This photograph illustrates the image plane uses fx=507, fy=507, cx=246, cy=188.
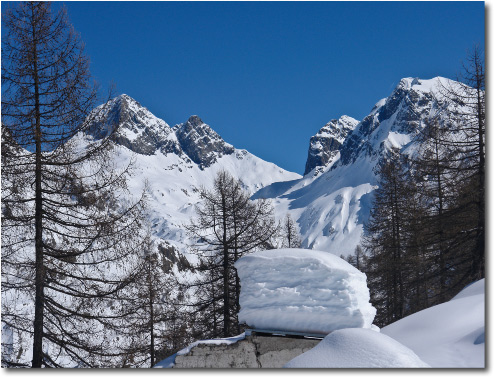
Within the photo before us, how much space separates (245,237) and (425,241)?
591 cm

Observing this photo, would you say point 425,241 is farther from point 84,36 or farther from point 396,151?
point 84,36

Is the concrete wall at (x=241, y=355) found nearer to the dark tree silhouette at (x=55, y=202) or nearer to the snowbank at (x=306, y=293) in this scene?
the snowbank at (x=306, y=293)

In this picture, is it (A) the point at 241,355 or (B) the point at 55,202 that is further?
(B) the point at 55,202

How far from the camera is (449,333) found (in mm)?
7676

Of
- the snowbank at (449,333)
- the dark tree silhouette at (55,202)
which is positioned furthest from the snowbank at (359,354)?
the dark tree silhouette at (55,202)

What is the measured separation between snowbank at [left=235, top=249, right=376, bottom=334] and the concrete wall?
32 cm

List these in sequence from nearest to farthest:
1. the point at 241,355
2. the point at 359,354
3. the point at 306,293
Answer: the point at 359,354, the point at 306,293, the point at 241,355

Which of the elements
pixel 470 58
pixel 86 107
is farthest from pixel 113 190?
pixel 470 58

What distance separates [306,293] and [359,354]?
2.91 metres

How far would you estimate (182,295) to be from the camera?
669 inches

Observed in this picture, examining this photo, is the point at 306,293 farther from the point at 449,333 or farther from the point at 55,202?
the point at 55,202

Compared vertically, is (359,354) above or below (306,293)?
below

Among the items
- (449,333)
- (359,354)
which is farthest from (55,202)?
(449,333)

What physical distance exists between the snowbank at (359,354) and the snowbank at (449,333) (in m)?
1.81
